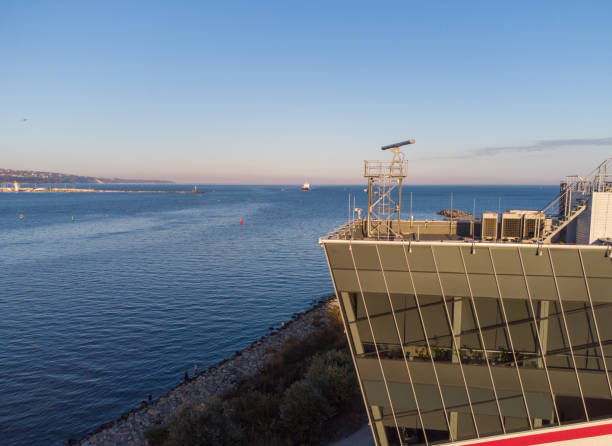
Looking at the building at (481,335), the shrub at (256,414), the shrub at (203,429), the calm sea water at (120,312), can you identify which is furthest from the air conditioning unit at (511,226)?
the calm sea water at (120,312)

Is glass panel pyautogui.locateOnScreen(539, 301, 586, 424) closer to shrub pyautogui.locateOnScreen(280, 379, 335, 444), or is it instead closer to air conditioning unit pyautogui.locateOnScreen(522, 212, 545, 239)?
air conditioning unit pyautogui.locateOnScreen(522, 212, 545, 239)

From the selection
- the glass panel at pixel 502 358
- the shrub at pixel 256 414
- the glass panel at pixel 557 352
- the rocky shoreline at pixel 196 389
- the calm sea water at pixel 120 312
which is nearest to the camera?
the glass panel at pixel 557 352

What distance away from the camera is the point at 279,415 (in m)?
24.4

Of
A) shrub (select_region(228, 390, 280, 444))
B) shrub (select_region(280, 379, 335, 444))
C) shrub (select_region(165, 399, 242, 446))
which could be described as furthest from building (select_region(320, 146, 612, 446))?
shrub (select_region(165, 399, 242, 446))

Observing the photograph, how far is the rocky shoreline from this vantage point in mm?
25500

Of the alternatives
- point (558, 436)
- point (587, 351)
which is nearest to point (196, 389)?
point (558, 436)

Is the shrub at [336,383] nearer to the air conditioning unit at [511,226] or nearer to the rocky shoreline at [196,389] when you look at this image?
the rocky shoreline at [196,389]

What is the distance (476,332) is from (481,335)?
0.23 meters

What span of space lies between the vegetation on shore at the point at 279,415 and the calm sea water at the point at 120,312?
393 inches

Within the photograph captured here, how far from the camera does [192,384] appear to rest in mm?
31422

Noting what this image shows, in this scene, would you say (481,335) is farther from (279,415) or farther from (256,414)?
(256,414)

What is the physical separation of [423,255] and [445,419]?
312 inches

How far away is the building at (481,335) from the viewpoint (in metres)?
14.3

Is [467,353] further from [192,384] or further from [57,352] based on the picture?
[57,352]
